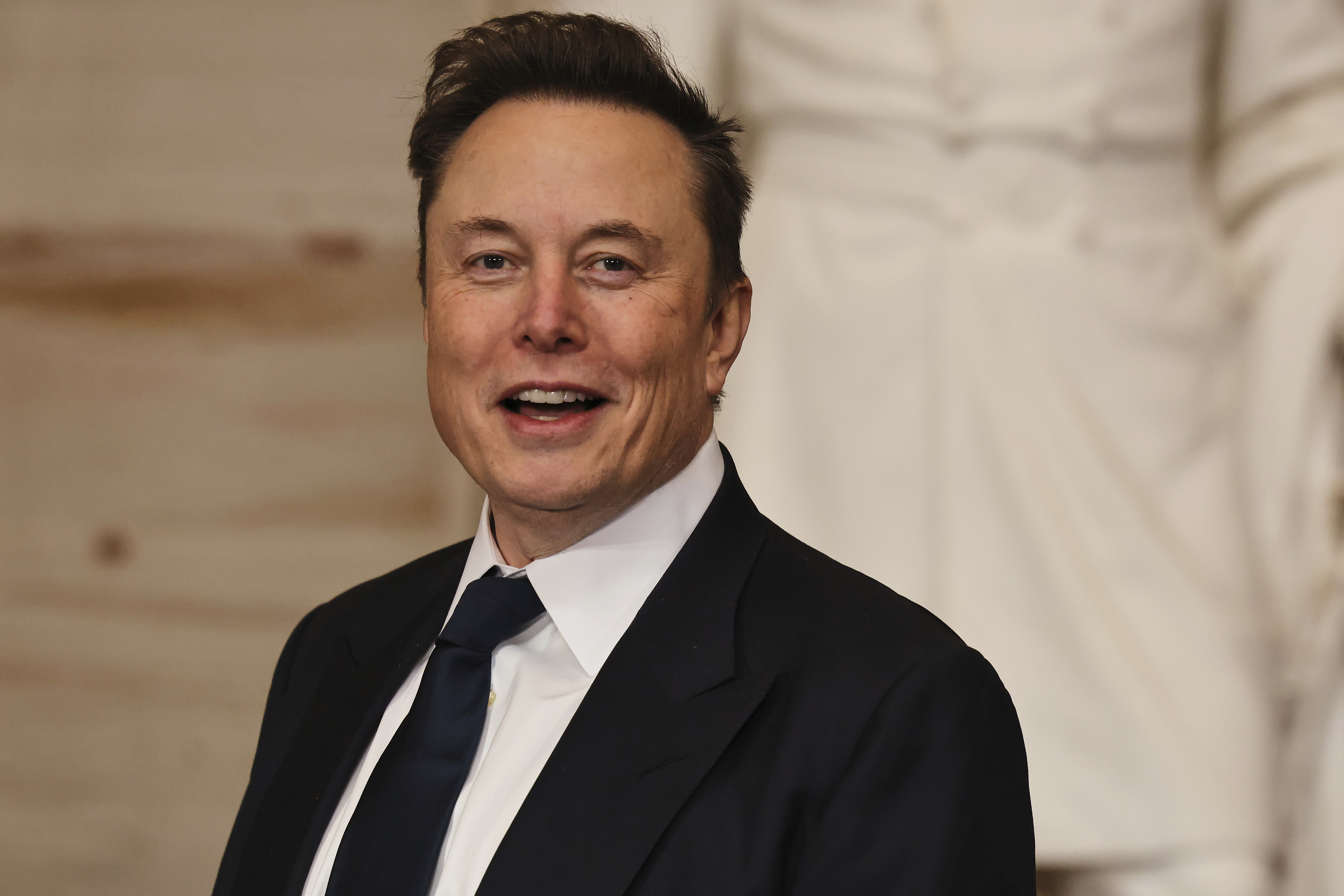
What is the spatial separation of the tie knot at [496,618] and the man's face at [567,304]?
0.16 ft

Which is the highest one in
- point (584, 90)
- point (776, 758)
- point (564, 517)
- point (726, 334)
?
point (584, 90)

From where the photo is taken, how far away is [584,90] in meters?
0.76

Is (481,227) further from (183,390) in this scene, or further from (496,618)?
(183,390)

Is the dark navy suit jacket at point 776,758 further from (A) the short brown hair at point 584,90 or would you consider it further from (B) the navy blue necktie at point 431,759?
(A) the short brown hair at point 584,90

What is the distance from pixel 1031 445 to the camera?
1.17 metres

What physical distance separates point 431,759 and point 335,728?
117mm

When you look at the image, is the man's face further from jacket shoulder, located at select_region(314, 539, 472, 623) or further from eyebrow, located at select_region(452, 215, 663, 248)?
jacket shoulder, located at select_region(314, 539, 472, 623)

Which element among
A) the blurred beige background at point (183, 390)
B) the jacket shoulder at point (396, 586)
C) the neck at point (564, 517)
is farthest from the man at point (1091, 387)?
the blurred beige background at point (183, 390)

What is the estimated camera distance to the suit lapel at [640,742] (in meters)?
0.65

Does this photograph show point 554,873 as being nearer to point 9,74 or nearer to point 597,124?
point 597,124

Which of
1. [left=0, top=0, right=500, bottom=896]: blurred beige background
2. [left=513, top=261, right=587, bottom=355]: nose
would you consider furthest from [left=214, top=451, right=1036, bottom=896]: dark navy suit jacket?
[left=0, top=0, right=500, bottom=896]: blurred beige background

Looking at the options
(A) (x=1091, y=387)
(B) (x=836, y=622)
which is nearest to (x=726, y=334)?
(B) (x=836, y=622)

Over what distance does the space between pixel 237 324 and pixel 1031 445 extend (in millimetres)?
1031

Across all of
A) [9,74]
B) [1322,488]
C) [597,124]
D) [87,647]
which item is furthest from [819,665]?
[9,74]
